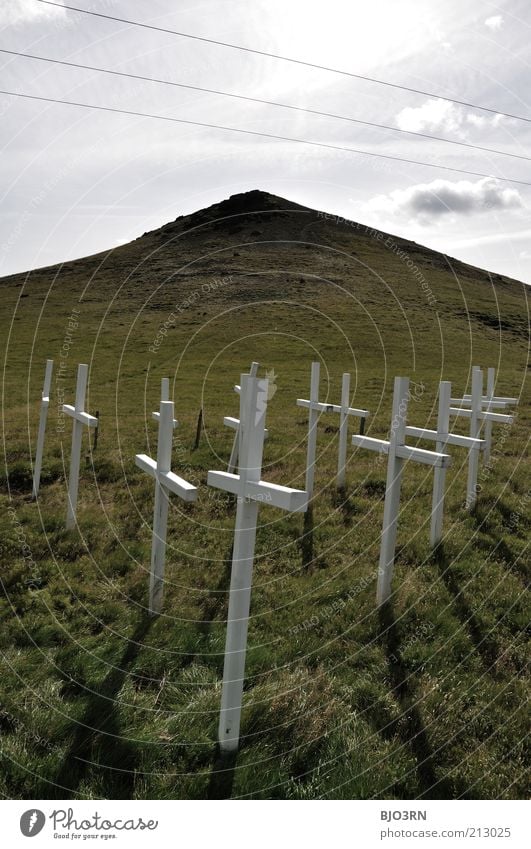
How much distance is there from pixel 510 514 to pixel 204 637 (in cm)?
589

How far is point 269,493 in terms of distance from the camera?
4027 millimetres

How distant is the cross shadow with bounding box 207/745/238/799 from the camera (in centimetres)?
371

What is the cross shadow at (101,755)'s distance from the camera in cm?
370

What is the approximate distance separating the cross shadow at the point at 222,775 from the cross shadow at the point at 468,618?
2598mm

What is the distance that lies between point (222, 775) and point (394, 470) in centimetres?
375

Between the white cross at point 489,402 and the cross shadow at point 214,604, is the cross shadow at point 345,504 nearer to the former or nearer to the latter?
the white cross at point 489,402

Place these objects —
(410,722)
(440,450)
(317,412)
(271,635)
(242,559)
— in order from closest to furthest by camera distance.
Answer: (242,559) → (410,722) → (271,635) → (440,450) → (317,412)

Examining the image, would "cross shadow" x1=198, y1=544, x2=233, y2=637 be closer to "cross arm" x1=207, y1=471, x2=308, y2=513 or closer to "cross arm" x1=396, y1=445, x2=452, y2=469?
"cross arm" x1=207, y1=471, x2=308, y2=513

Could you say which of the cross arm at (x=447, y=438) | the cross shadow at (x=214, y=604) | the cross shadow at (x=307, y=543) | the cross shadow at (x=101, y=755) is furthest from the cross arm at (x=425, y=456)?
the cross shadow at (x=101, y=755)

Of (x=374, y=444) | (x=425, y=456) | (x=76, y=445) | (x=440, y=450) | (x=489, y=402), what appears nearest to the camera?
(x=425, y=456)

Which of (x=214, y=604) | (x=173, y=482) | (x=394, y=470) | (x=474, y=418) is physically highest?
(x=474, y=418)

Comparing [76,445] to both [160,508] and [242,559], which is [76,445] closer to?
[160,508]

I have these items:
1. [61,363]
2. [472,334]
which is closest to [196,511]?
[61,363]

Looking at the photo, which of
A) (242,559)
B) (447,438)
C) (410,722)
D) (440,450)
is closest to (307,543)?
(440,450)
